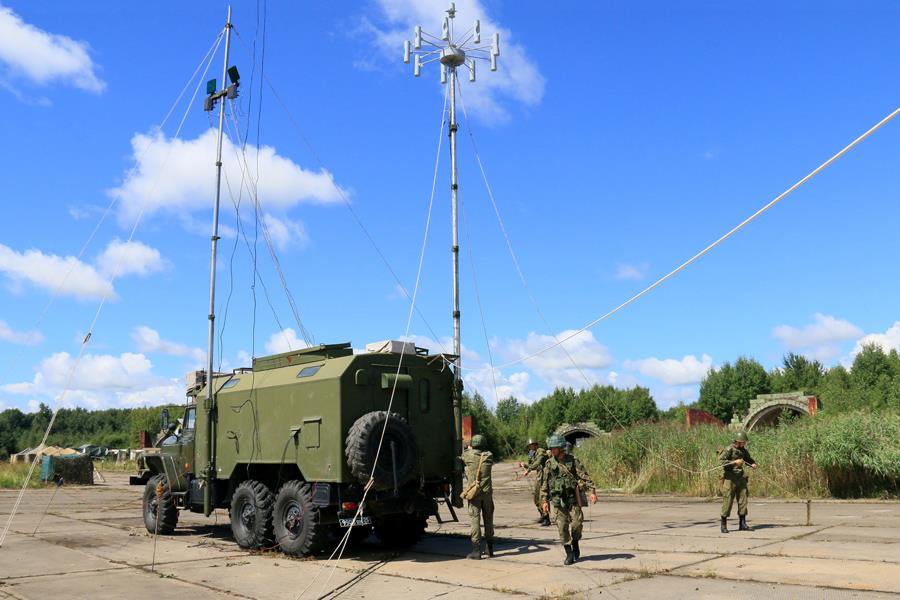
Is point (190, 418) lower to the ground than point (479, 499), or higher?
higher

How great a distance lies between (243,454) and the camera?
13.7 m

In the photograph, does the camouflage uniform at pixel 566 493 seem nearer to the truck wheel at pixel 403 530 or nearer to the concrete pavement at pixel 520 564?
the concrete pavement at pixel 520 564

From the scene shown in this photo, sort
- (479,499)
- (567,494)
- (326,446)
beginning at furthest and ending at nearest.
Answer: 1. (326,446)
2. (479,499)
3. (567,494)

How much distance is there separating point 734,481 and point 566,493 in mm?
4594

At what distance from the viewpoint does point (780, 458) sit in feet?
69.8

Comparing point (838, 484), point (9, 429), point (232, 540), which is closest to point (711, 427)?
point (838, 484)

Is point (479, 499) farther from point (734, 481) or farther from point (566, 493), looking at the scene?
point (734, 481)

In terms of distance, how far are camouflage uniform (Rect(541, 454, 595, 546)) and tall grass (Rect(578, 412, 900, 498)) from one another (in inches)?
467

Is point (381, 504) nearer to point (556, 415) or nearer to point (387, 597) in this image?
point (387, 597)

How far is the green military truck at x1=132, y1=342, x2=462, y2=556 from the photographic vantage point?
1173cm

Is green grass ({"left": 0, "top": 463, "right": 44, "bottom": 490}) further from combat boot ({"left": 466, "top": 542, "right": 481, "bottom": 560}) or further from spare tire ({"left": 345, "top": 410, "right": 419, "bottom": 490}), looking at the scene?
combat boot ({"left": 466, "top": 542, "right": 481, "bottom": 560})

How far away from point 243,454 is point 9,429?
130m

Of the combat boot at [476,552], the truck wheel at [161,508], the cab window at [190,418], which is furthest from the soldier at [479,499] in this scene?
the truck wheel at [161,508]

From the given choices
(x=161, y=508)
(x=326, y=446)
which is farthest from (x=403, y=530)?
(x=161, y=508)
